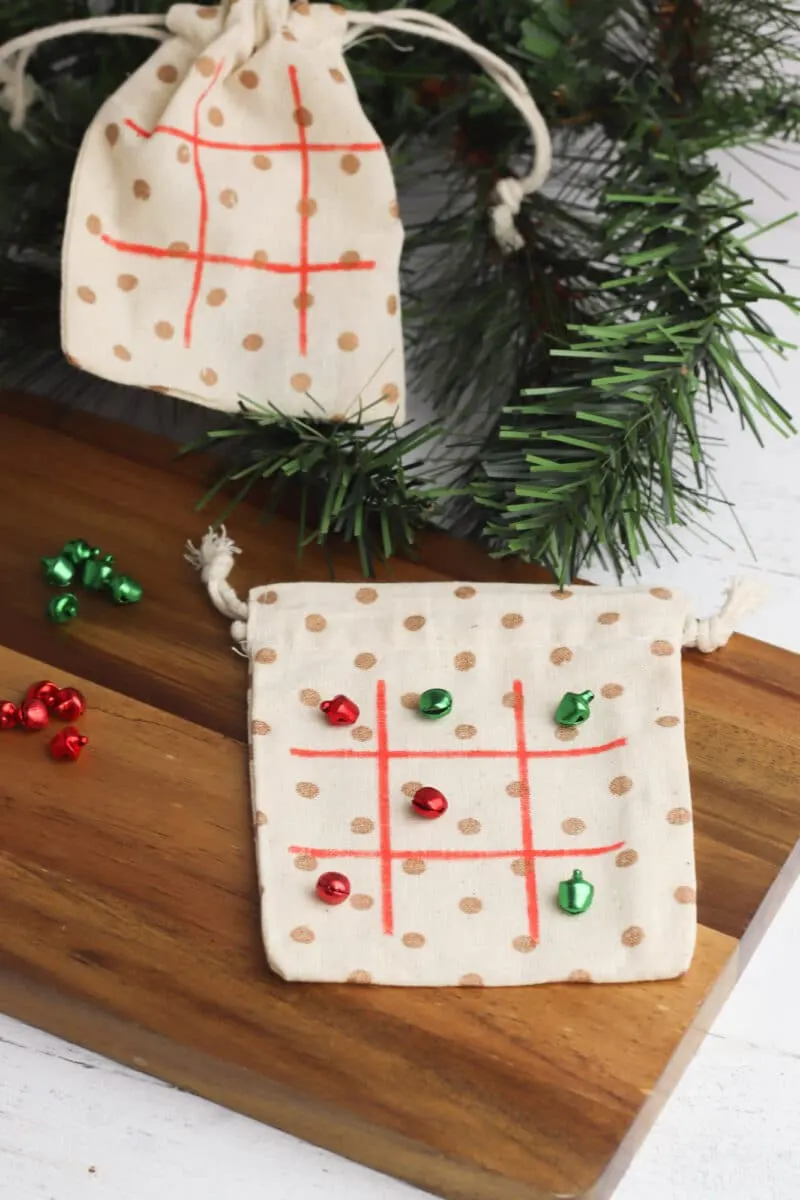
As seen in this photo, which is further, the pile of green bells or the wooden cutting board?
the pile of green bells

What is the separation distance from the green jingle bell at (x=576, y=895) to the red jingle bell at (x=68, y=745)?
0.21m

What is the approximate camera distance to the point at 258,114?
0.64 m

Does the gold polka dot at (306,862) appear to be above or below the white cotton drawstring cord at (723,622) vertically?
below

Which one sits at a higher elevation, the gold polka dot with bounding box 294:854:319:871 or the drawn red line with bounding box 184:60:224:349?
the drawn red line with bounding box 184:60:224:349

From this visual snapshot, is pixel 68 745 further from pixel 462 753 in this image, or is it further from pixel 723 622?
pixel 723 622

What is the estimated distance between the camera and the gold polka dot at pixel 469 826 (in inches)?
22.3

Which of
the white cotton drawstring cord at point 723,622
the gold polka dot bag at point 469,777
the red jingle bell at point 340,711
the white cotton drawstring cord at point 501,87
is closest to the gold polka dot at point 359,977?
the gold polka dot bag at point 469,777

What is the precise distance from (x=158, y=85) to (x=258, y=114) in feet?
0.15

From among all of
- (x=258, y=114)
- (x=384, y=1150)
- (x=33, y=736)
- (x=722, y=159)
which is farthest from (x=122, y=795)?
(x=722, y=159)

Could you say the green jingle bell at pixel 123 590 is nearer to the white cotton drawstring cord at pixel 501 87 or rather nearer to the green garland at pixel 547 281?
the green garland at pixel 547 281

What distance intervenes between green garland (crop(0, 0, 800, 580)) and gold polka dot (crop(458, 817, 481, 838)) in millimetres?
118

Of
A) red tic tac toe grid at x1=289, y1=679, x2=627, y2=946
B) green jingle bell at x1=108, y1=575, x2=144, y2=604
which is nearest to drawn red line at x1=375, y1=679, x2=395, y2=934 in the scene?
red tic tac toe grid at x1=289, y1=679, x2=627, y2=946

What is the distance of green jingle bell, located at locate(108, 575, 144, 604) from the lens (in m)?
0.63

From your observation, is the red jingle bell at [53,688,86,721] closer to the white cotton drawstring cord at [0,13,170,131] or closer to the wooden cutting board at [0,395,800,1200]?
the wooden cutting board at [0,395,800,1200]
